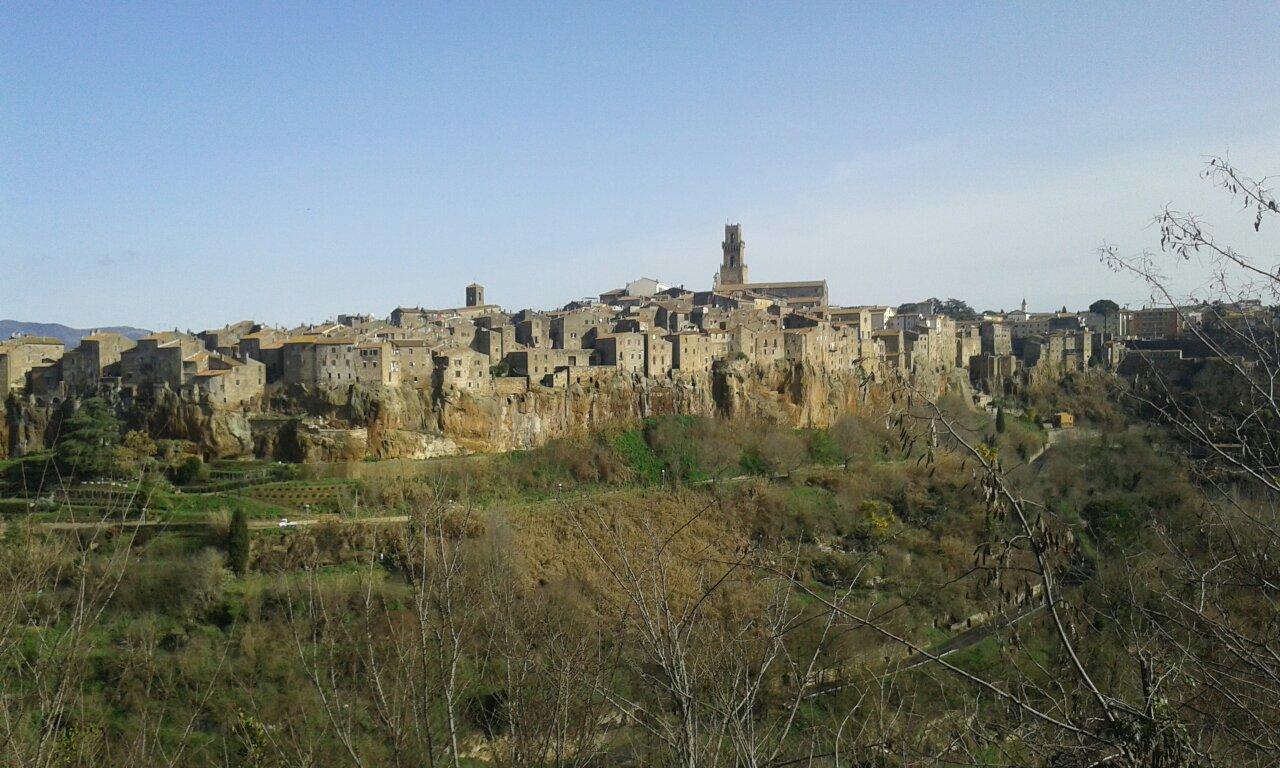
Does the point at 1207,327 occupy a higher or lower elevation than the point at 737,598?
higher

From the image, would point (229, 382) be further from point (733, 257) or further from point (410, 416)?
point (733, 257)

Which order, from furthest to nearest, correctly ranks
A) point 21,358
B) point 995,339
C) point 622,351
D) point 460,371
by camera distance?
point 995,339
point 622,351
point 460,371
point 21,358

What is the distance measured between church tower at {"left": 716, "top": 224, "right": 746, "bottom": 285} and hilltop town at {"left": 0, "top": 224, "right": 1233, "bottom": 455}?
11394 mm

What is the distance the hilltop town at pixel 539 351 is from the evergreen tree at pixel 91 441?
5.67 feet

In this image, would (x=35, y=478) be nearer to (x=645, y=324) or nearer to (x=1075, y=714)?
(x=645, y=324)

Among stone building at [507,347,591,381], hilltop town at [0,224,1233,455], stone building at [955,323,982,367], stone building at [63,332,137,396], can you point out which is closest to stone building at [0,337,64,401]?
hilltop town at [0,224,1233,455]

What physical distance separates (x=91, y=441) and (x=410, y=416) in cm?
739

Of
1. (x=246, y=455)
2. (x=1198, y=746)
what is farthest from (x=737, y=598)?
(x=1198, y=746)

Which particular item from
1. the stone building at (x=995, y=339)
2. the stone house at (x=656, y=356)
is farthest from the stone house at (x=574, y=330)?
the stone building at (x=995, y=339)

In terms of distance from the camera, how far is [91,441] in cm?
2350

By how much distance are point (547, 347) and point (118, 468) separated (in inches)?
558

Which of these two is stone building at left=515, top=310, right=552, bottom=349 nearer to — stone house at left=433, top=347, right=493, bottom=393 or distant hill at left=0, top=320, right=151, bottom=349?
stone house at left=433, top=347, right=493, bottom=393

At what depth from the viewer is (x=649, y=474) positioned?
3077cm

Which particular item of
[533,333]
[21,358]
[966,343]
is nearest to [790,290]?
[966,343]
